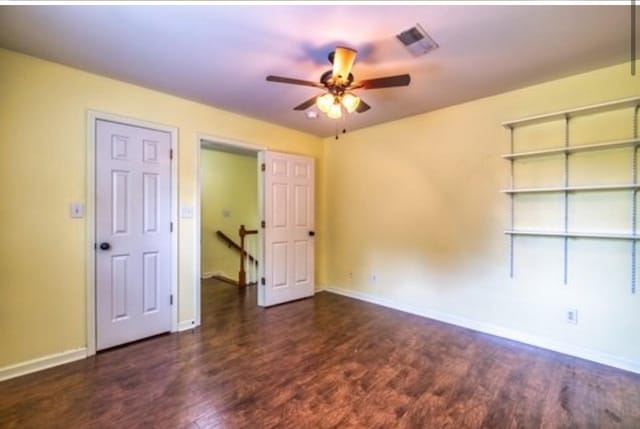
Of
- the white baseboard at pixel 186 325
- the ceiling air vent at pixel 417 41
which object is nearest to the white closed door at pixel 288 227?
the white baseboard at pixel 186 325

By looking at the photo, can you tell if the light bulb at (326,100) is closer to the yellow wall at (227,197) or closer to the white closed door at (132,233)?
the white closed door at (132,233)

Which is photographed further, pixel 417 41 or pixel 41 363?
pixel 41 363

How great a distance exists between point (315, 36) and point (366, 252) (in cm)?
298

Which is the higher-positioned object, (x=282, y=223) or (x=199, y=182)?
(x=199, y=182)

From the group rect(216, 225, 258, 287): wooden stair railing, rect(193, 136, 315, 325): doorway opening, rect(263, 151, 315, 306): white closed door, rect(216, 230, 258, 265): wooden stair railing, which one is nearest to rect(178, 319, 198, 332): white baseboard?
rect(193, 136, 315, 325): doorway opening

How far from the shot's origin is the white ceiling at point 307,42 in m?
1.86

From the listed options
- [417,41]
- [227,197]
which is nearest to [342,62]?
[417,41]

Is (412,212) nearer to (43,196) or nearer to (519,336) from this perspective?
(519,336)

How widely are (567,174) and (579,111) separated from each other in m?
0.54

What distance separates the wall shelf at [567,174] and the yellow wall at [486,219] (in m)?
0.05

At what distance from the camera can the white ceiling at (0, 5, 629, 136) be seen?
73.3 inches

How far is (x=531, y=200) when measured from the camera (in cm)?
293

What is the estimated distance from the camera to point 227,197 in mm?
5996

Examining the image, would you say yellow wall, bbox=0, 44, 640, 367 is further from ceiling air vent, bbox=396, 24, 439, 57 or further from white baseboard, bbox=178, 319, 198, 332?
ceiling air vent, bbox=396, 24, 439, 57
